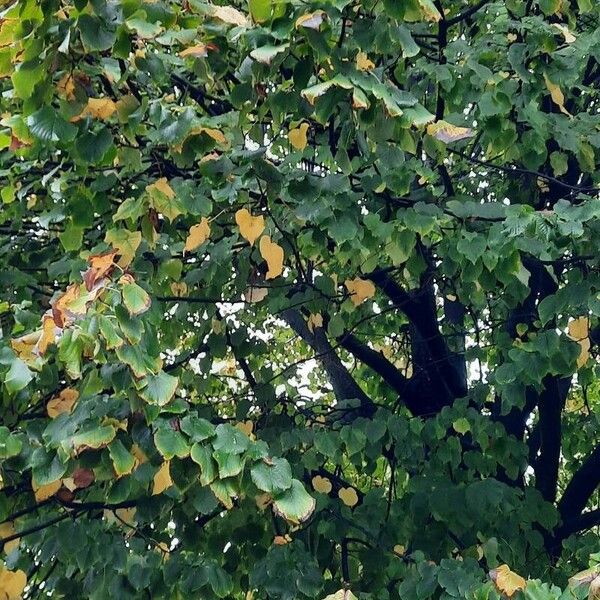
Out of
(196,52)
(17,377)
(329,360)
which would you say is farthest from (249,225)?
(329,360)

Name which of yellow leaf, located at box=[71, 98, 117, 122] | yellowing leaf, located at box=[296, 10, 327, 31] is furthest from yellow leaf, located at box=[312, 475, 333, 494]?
yellowing leaf, located at box=[296, 10, 327, 31]

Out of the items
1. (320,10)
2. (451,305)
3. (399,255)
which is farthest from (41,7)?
(451,305)

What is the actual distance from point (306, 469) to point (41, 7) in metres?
2.23

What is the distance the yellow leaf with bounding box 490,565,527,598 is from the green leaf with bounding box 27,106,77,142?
5.28 ft

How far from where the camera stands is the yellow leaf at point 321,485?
12.3 feet

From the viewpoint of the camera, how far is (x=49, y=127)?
2.42 m

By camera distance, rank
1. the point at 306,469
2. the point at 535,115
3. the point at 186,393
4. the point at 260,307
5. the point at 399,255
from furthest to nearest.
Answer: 1. the point at 186,393
2. the point at 260,307
3. the point at 306,469
4. the point at 535,115
5. the point at 399,255

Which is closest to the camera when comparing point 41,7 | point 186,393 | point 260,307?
point 41,7

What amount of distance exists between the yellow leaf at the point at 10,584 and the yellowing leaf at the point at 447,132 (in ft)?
5.48

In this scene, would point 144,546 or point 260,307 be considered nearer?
point 144,546

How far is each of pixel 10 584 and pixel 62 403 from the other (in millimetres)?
534

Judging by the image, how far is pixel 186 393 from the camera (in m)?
4.78

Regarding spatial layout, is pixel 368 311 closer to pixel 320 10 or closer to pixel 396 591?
pixel 396 591

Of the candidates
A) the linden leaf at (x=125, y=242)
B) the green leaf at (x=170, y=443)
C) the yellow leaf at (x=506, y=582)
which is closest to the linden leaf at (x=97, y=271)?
the green leaf at (x=170, y=443)
